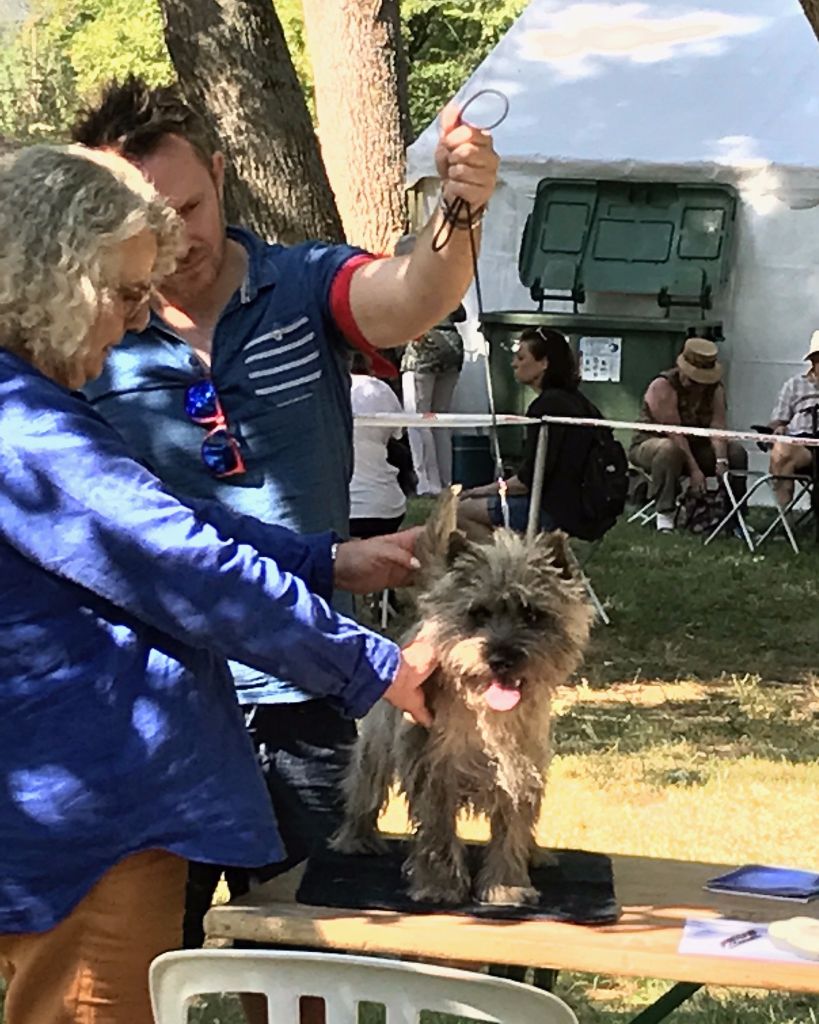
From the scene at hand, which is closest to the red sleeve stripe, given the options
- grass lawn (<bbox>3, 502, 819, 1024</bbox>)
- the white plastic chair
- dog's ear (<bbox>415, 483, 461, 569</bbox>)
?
dog's ear (<bbox>415, 483, 461, 569</bbox>)

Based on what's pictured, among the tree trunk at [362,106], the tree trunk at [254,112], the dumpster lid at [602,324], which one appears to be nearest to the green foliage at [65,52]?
the dumpster lid at [602,324]

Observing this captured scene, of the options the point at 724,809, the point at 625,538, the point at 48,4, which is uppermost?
the point at 724,809

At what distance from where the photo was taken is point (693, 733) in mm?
7660

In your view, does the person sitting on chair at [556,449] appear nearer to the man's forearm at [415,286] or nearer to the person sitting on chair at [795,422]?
the person sitting on chair at [795,422]

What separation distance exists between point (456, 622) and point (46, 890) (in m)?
0.77

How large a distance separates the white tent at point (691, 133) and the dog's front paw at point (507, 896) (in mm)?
11076

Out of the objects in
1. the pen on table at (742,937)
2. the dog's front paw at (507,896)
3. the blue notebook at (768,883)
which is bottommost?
the blue notebook at (768,883)

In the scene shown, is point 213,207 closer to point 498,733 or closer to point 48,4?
point 498,733

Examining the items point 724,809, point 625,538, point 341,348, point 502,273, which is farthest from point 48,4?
point 341,348

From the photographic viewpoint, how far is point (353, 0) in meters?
12.4

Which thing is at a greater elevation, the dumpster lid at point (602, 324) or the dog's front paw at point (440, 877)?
the dog's front paw at point (440, 877)

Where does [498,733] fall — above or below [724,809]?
above

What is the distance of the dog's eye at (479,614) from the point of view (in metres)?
2.92

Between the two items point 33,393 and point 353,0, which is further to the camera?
point 353,0
